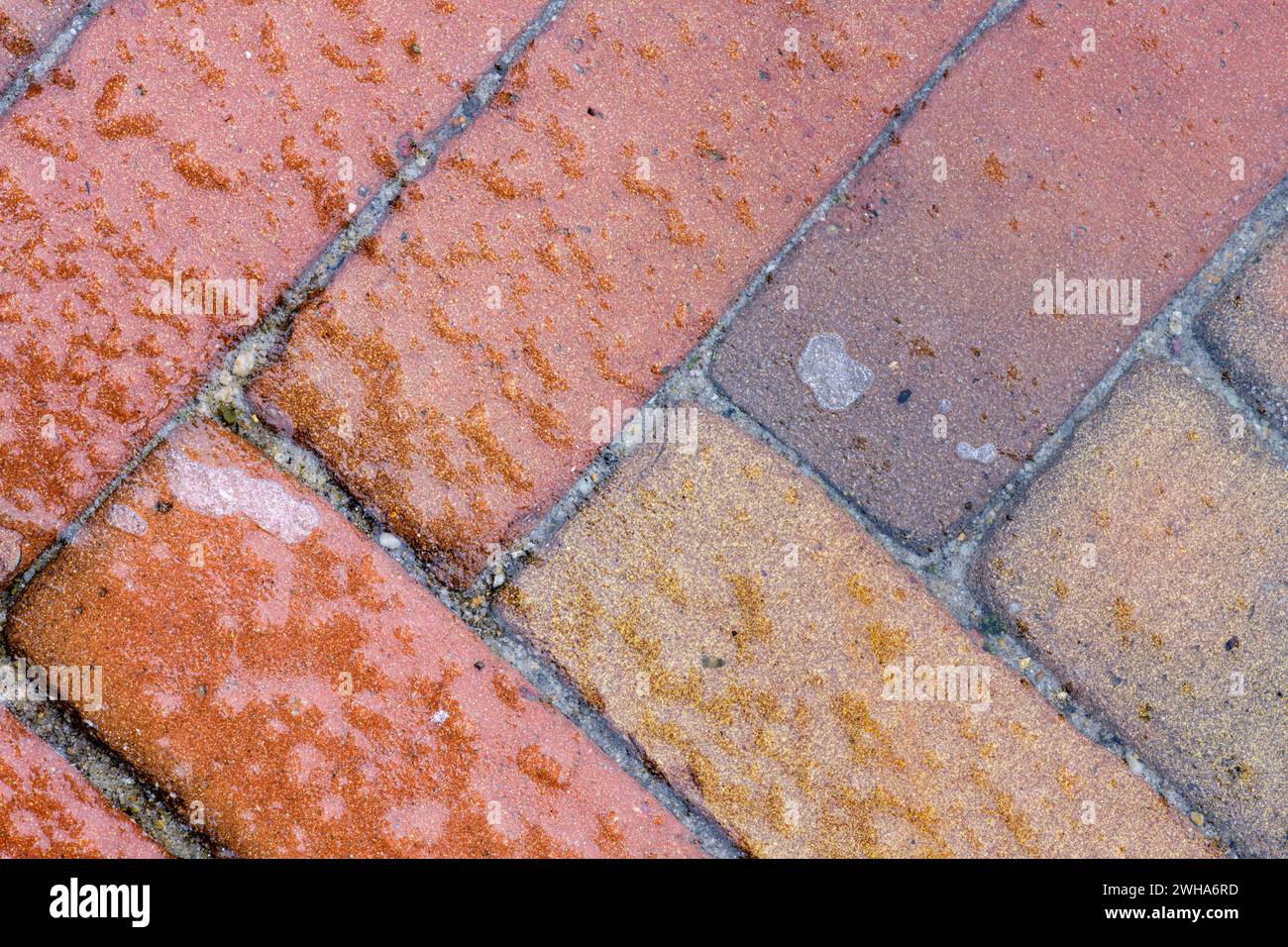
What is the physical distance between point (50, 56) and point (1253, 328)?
1.65m

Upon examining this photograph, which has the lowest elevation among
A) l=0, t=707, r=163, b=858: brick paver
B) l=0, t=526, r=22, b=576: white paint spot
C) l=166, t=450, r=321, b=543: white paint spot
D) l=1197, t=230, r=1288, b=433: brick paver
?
Answer: l=0, t=707, r=163, b=858: brick paver

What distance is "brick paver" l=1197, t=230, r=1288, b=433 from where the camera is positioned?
121 cm

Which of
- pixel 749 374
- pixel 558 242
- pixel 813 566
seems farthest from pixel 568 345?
pixel 813 566

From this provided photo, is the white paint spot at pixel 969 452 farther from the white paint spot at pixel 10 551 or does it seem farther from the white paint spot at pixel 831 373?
the white paint spot at pixel 10 551

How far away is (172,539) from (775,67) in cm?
102

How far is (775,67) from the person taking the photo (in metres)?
1.18

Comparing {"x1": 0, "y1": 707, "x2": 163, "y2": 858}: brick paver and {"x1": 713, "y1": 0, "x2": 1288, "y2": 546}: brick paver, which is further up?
{"x1": 713, "y1": 0, "x2": 1288, "y2": 546}: brick paver

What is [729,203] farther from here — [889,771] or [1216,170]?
[889,771]

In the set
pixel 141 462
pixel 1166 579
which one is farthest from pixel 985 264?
pixel 141 462

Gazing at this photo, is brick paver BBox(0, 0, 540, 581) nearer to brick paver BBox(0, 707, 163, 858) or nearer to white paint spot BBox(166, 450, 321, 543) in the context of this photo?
white paint spot BBox(166, 450, 321, 543)

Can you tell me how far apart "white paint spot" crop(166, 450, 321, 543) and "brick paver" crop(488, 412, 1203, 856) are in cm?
29

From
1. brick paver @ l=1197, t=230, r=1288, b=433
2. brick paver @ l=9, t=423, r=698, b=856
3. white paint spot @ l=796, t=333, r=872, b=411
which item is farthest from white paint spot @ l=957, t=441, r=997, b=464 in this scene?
brick paver @ l=9, t=423, r=698, b=856

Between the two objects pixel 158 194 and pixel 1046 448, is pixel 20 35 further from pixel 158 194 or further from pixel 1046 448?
pixel 1046 448

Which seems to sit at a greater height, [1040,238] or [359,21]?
[1040,238]
